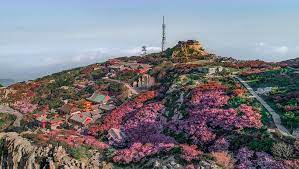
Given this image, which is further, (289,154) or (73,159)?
(73,159)

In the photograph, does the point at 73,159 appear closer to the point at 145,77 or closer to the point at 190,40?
the point at 145,77

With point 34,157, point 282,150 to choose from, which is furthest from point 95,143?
point 282,150

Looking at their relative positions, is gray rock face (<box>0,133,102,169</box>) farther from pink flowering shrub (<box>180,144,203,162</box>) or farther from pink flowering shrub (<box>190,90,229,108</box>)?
pink flowering shrub (<box>190,90,229,108</box>)

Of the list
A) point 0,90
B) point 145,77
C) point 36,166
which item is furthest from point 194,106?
point 0,90

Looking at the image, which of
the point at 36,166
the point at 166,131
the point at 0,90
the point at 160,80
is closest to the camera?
the point at 36,166

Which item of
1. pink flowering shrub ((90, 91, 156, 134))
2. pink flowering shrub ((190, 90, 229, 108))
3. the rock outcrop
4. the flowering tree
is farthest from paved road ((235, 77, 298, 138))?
the rock outcrop

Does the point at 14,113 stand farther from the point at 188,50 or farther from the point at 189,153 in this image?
the point at 188,50

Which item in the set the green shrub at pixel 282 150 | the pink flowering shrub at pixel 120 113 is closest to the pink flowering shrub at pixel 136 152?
the green shrub at pixel 282 150
